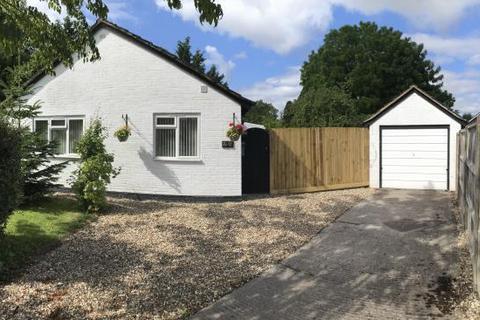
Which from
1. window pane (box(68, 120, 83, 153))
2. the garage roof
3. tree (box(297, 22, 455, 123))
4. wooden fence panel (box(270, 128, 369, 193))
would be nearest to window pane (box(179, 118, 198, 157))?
wooden fence panel (box(270, 128, 369, 193))

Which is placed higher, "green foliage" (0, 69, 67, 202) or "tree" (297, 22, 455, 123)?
"tree" (297, 22, 455, 123)

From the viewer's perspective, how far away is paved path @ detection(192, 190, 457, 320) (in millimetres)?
5141

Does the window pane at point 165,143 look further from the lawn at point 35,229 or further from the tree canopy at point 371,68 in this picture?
the tree canopy at point 371,68

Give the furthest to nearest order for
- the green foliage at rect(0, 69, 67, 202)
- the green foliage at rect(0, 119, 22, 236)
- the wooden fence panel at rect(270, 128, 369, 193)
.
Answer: the wooden fence panel at rect(270, 128, 369, 193) → the green foliage at rect(0, 69, 67, 202) → the green foliage at rect(0, 119, 22, 236)

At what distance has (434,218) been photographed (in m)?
10.3

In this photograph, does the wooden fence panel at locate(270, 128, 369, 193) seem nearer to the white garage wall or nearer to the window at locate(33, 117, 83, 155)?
the white garage wall

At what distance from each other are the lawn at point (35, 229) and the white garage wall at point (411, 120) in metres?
9.98

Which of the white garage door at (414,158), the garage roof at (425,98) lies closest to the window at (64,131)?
the garage roof at (425,98)

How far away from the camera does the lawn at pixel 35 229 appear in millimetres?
6746

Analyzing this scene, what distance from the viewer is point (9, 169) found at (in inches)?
255

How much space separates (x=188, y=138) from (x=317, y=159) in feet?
14.6

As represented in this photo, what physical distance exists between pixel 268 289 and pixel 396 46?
159 ft

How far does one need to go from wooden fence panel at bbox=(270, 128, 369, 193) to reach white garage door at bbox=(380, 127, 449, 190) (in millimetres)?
703

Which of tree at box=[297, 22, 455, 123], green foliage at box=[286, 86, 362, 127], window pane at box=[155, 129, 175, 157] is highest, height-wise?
tree at box=[297, 22, 455, 123]
